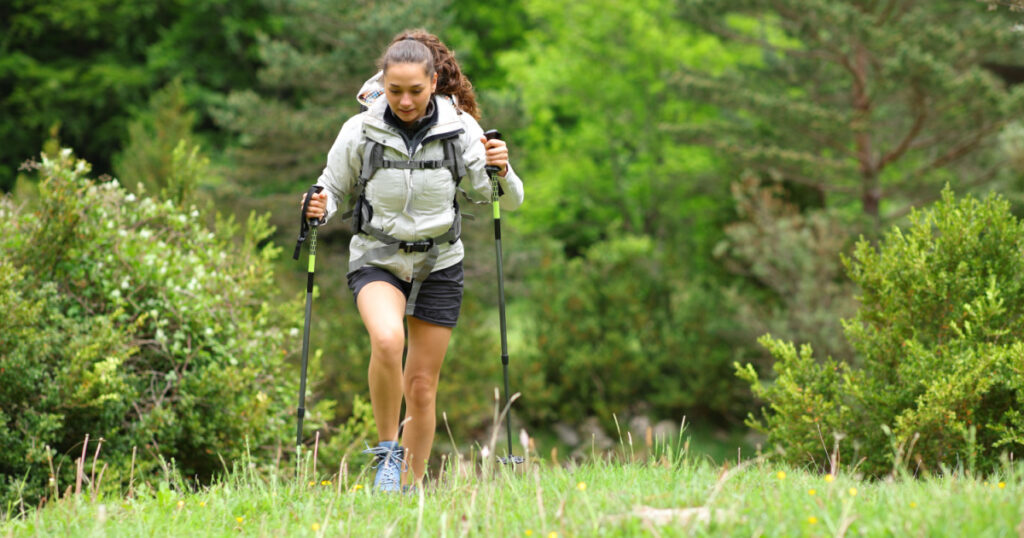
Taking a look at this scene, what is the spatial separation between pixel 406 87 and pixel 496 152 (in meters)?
0.59

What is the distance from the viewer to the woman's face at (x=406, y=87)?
406 centimetres

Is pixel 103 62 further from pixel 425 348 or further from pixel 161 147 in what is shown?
pixel 425 348

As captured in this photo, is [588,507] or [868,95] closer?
[588,507]

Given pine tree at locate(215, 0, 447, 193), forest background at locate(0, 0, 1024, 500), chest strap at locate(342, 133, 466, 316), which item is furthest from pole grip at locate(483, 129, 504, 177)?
pine tree at locate(215, 0, 447, 193)

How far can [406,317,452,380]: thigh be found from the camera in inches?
173

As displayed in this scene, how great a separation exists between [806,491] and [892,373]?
85.9 inches

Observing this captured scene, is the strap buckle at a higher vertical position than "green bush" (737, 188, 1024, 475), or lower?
higher

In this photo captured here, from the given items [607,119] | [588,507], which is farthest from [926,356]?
[607,119]

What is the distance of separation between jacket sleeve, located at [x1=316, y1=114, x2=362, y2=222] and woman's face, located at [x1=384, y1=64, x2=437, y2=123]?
0.78 ft

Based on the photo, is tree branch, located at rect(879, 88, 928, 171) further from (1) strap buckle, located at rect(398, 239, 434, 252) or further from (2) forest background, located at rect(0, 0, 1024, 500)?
(1) strap buckle, located at rect(398, 239, 434, 252)

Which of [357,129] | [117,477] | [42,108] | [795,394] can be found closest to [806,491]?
[795,394]

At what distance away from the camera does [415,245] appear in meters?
4.25

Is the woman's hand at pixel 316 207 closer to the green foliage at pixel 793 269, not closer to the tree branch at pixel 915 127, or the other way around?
the green foliage at pixel 793 269

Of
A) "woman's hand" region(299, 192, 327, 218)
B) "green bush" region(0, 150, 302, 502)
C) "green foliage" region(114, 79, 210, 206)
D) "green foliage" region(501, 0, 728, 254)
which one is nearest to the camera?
"woman's hand" region(299, 192, 327, 218)
